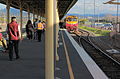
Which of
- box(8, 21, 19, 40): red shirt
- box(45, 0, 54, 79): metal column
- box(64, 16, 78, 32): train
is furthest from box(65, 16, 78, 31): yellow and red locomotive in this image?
box(45, 0, 54, 79): metal column

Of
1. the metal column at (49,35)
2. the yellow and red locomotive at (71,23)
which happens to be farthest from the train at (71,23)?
the metal column at (49,35)

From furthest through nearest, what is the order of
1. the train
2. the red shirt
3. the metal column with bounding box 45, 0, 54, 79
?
the train, the red shirt, the metal column with bounding box 45, 0, 54, 79

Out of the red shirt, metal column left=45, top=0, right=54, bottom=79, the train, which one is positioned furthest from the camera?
the train

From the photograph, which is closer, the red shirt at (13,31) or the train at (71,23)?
the red shirt at (13,31)

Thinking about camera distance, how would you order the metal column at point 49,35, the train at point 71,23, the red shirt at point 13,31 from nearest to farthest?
the metal column at point 49,35 < the red shirt at point 13,31 < the train at point 71,23

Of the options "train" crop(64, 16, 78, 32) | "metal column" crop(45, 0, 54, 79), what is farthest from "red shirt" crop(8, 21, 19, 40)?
"train" crop(64, 16, 78, 32)

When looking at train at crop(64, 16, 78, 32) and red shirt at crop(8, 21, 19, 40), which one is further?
train at crop(64, 16, 78, 32)

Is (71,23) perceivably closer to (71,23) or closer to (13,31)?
(71,23)

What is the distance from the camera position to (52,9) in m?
5.40

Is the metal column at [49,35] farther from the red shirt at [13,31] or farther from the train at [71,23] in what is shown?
the train at [71,23]

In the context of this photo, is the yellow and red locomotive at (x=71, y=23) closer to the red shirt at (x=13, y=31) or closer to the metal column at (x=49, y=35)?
the red shirt at (x=13, y=31)

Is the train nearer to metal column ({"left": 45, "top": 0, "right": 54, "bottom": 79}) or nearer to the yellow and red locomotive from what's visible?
the yellow and red locomotive

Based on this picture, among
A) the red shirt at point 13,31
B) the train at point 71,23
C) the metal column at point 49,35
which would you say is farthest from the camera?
the train at point 71,23

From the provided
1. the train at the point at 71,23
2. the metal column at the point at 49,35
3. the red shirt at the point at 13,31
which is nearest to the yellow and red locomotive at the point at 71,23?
the train at the point at 71,23
